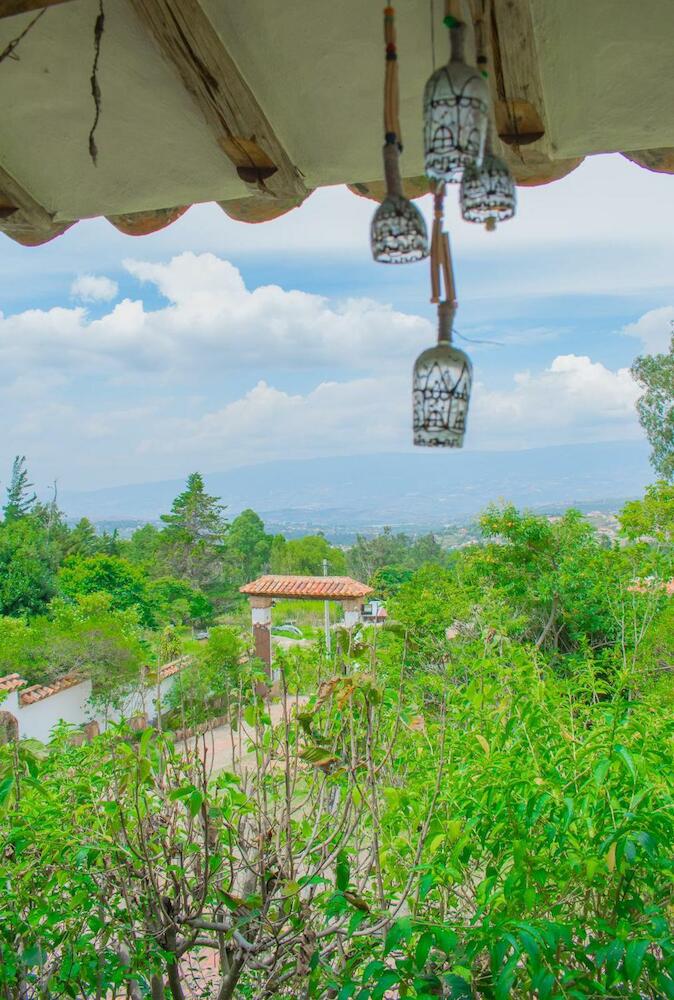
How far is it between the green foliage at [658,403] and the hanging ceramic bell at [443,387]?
1188 centimetres

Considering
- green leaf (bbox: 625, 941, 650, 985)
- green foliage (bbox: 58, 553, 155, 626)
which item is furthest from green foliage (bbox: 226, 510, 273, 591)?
green leaf (bbox: 625, 941, 650, 985)

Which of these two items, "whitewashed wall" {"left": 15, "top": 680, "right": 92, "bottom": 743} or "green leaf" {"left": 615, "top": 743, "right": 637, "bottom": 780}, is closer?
"green leaf" {"left": 615, "top": 743, "right": 637, "bottom": 780}

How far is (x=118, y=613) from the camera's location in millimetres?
9242

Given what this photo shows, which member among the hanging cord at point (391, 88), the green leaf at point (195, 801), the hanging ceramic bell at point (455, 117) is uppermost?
the hanging cord at point (391, 88)

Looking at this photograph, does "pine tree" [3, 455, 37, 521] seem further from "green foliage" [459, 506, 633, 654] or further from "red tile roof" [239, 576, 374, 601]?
"green foliage" [459, 506, 633, 654]

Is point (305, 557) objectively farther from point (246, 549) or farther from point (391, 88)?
point (391, 88)

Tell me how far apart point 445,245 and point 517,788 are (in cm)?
72

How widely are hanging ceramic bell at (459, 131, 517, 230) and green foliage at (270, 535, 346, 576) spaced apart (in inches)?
540

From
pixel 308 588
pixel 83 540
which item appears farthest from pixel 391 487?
pixel 308 588

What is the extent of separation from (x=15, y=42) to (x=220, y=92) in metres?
0.29

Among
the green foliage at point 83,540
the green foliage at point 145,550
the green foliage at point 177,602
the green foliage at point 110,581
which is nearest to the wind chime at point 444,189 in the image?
the green foliage at point 110,581

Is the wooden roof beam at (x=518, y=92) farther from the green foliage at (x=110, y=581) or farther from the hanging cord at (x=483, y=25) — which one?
the green foliage at (x=110, y=581)

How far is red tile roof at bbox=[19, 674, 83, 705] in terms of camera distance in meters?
7.44

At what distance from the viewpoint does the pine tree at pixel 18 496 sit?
15.6 meters
